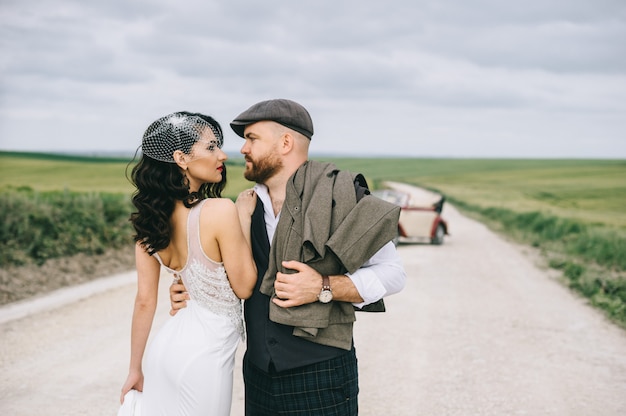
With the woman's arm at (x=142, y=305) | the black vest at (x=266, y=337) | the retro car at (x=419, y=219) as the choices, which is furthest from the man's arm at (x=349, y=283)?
the retro car at (x=419, y=219)

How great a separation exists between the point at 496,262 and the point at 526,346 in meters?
7.99

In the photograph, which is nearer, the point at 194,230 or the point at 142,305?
the point at 194,230

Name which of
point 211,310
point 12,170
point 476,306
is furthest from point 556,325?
point 12,170

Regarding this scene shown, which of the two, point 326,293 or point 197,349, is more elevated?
point 326,293

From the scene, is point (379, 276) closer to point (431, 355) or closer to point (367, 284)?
point (367, 284)

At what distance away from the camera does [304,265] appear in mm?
2469

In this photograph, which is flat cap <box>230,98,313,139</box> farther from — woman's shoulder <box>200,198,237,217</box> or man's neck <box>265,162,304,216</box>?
woman's shoulder <box>200,198,237,217</box>

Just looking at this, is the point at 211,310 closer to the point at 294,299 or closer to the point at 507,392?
the point at 294,299

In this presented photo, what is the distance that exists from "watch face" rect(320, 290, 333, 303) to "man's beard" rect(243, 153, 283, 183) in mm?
531

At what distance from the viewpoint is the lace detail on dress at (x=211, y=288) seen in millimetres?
2705

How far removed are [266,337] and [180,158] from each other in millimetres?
794

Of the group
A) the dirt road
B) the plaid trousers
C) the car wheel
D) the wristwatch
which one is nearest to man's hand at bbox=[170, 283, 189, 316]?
the plaid trousers

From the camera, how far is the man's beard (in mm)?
2662

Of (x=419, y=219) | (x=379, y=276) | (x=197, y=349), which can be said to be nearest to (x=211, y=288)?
(x=197, y=349)
